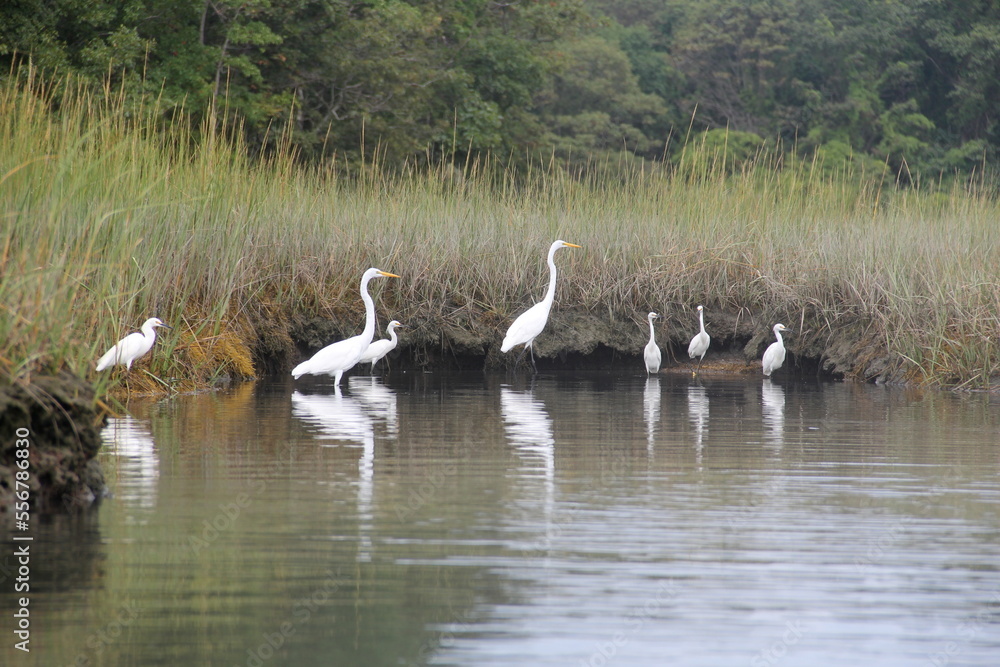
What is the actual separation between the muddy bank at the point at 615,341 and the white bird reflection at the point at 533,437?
247 cm

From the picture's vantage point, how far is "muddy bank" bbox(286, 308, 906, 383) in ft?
42.9

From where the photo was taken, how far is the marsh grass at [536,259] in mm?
10766

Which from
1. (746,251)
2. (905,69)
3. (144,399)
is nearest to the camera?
(144,399)

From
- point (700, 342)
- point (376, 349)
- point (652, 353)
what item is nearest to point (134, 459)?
point (376, 349)

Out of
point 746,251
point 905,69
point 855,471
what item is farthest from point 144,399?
point 905,69

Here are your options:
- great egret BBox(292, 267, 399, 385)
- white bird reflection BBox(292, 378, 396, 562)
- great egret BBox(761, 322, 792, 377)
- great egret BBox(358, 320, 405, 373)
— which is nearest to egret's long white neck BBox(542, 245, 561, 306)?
great egret BBox(358, 320, 405, 373)

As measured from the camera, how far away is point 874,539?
491 centimetres

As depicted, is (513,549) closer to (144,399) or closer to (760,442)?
(760,442)

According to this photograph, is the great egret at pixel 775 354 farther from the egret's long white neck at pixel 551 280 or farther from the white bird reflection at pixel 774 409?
the egret's long white neck at pixel 551 280

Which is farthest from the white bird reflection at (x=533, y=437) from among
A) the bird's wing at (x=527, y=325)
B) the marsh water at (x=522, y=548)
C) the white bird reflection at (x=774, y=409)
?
the white bird reflection at (x=774, y=409)

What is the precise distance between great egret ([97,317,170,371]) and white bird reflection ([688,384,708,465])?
142 inches

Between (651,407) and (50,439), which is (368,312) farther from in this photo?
(50,439)

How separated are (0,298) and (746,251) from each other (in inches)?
394

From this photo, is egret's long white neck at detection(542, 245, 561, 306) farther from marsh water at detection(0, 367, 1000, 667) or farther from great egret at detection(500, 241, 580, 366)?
marsh water at detection(0, 367, 1000, 667)
